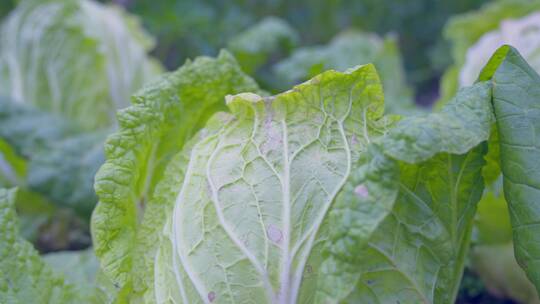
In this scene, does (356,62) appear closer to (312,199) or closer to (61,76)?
(61,76)

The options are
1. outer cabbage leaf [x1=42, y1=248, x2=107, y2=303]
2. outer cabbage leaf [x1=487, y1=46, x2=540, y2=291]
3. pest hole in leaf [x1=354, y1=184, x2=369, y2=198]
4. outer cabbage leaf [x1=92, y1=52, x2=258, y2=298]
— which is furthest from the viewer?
outer cabbage leaf [x1=42, y1=248, x2=107, y2=303]

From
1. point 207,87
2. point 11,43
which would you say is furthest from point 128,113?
point 11,43

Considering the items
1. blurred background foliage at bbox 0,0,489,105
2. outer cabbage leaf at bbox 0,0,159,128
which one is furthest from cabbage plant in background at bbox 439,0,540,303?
outer cabbage leaf at bbox 0,0,159,128

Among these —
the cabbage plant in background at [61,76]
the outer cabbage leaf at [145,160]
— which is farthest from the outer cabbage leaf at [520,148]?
the cabbage plant in background at [61,76]

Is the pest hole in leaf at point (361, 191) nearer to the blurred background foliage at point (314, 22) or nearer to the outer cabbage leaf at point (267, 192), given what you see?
the outer cabbage leaf at point (267, 192)

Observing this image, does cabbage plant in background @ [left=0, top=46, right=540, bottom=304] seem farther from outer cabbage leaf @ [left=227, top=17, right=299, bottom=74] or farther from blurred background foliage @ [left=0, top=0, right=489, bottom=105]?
blurred background foliage @ [left=0, top=0, right=489, bottom=105]

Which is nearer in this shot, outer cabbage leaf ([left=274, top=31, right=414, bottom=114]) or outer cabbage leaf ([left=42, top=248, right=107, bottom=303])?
outer cabbage leaf ([left=42, top=248, right=107, bottom=303])
